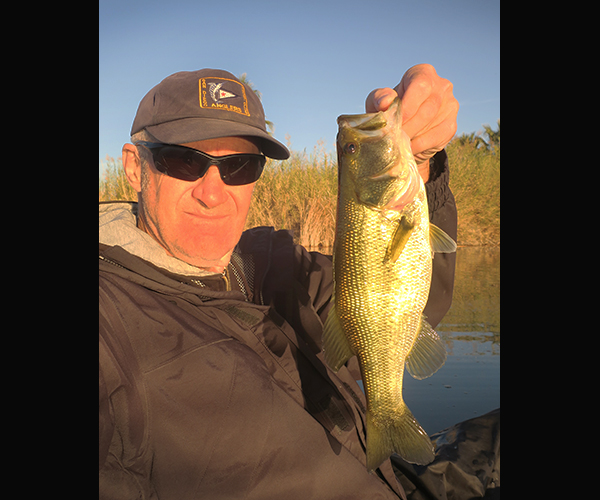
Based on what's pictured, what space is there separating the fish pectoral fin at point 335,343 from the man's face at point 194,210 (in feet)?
3.13

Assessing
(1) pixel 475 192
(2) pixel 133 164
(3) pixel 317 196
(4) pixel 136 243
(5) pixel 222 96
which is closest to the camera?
(4) pixel 136 243

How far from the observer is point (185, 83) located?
2.47 meters

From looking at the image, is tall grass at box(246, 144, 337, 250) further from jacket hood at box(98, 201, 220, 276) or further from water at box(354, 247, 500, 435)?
jacket hood at box(98, 201, 220, 276)

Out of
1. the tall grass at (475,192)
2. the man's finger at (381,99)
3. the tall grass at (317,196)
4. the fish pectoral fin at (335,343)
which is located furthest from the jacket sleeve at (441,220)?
the tall grass at (475,192)

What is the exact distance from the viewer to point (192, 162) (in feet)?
8.05

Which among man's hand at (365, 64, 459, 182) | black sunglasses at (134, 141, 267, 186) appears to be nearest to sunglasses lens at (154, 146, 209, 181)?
black sunglasses at (134, 141, 267, 186)

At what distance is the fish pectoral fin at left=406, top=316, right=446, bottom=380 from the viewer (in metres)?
1.89

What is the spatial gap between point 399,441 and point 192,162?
1762 mm

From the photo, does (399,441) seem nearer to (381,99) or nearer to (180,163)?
(381,99)

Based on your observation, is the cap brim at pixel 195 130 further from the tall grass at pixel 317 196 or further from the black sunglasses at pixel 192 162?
the tall grass at pixel 317 196

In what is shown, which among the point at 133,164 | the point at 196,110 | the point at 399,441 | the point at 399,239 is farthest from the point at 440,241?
the point at 133,164

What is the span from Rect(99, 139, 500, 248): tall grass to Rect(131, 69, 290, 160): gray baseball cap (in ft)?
20.9
